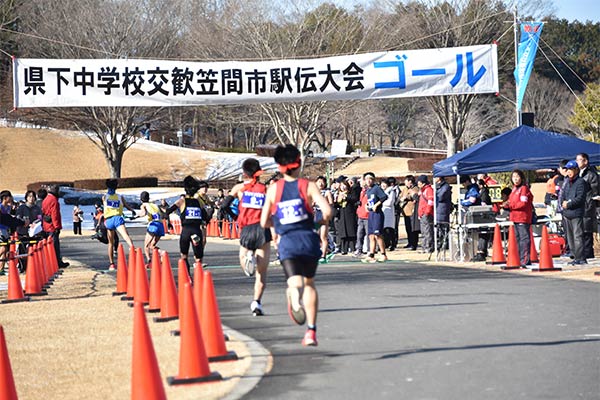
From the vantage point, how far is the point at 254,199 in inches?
499

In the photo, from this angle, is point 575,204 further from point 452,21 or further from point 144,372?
point 452,21

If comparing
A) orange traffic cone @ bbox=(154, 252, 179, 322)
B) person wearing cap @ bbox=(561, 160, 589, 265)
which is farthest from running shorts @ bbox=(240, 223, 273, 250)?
person wearing cap @ bbox=(561, 160, 589, 265)

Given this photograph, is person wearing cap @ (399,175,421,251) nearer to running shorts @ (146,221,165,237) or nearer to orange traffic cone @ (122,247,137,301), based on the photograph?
running shorts @ (146,221,165,237)

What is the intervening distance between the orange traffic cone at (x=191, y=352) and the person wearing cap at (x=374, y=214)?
13197 mm

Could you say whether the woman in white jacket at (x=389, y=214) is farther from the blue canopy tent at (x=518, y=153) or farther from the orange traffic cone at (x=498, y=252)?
the orange traffic cone at (x=498, y=252)

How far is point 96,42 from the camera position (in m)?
53.6

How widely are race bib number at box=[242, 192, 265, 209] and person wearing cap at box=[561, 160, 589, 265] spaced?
7.44 m

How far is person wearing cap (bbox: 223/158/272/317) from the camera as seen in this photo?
12.1m

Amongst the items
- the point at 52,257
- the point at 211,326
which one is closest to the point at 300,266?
the point at 211,326

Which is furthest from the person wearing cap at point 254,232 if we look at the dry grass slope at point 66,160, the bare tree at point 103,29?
the dry grass slope at point 66,160

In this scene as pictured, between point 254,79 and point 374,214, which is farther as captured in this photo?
point 254,79

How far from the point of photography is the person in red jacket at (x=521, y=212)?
61.5ft

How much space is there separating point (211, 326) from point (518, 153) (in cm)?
1277

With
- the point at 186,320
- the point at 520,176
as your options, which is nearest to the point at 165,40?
the point at 520,176
